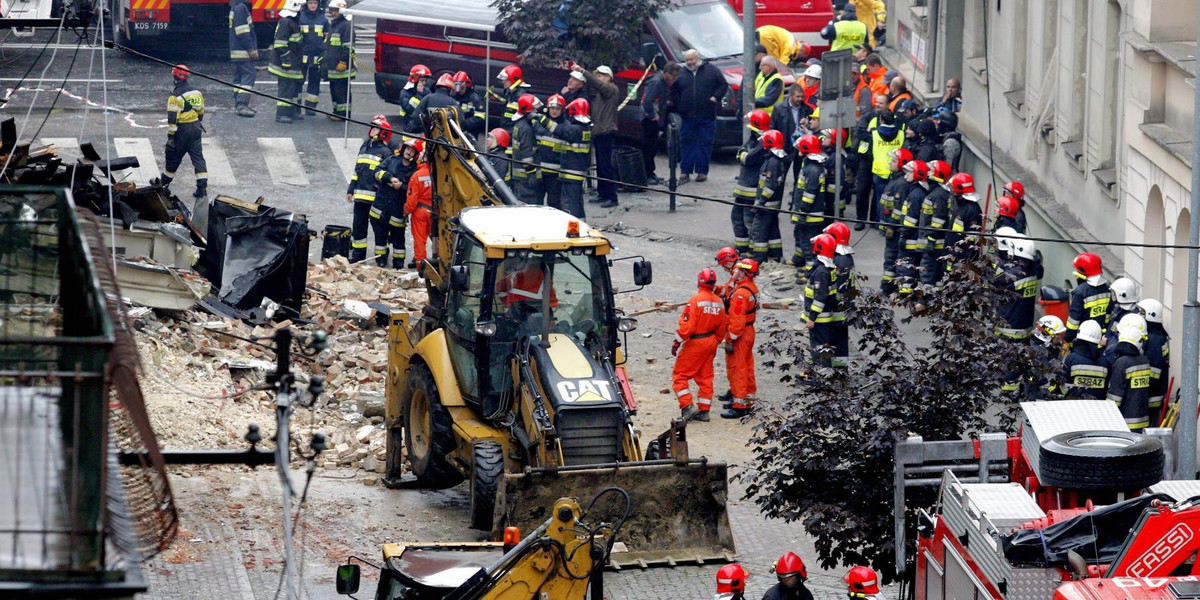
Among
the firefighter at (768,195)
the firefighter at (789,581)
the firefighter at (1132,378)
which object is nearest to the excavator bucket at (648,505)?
the firefighter at (789,581)

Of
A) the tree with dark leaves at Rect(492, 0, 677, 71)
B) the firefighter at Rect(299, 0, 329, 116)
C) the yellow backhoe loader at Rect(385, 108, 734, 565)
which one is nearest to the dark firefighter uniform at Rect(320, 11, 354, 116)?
the firefighter at Rect(299, 0, 329, 116)

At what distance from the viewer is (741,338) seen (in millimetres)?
16500

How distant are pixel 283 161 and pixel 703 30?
6152mm

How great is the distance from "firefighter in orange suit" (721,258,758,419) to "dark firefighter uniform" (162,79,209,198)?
906 centimetres

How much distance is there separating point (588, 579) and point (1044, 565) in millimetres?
2743

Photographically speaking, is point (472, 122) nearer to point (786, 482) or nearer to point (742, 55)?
point (742, 55)

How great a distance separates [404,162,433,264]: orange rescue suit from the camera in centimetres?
2048

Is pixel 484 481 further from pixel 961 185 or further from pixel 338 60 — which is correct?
pixel 338 60

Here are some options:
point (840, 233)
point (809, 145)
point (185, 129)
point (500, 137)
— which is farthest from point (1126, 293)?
point (185, 129)

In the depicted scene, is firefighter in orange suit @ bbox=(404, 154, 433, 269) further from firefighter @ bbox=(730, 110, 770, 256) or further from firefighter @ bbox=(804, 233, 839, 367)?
firefighter @ bbox=(804, 233, 839, 367)

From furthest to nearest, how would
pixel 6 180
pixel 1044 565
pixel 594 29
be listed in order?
pixel 594 29
pixel 6 180
pixel 1044 565

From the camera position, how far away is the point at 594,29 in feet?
83.3

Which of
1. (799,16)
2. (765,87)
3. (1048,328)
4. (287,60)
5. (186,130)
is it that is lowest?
(1048,328)

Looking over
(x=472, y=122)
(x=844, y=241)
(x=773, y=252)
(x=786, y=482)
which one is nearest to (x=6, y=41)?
(x=472, y=122)
